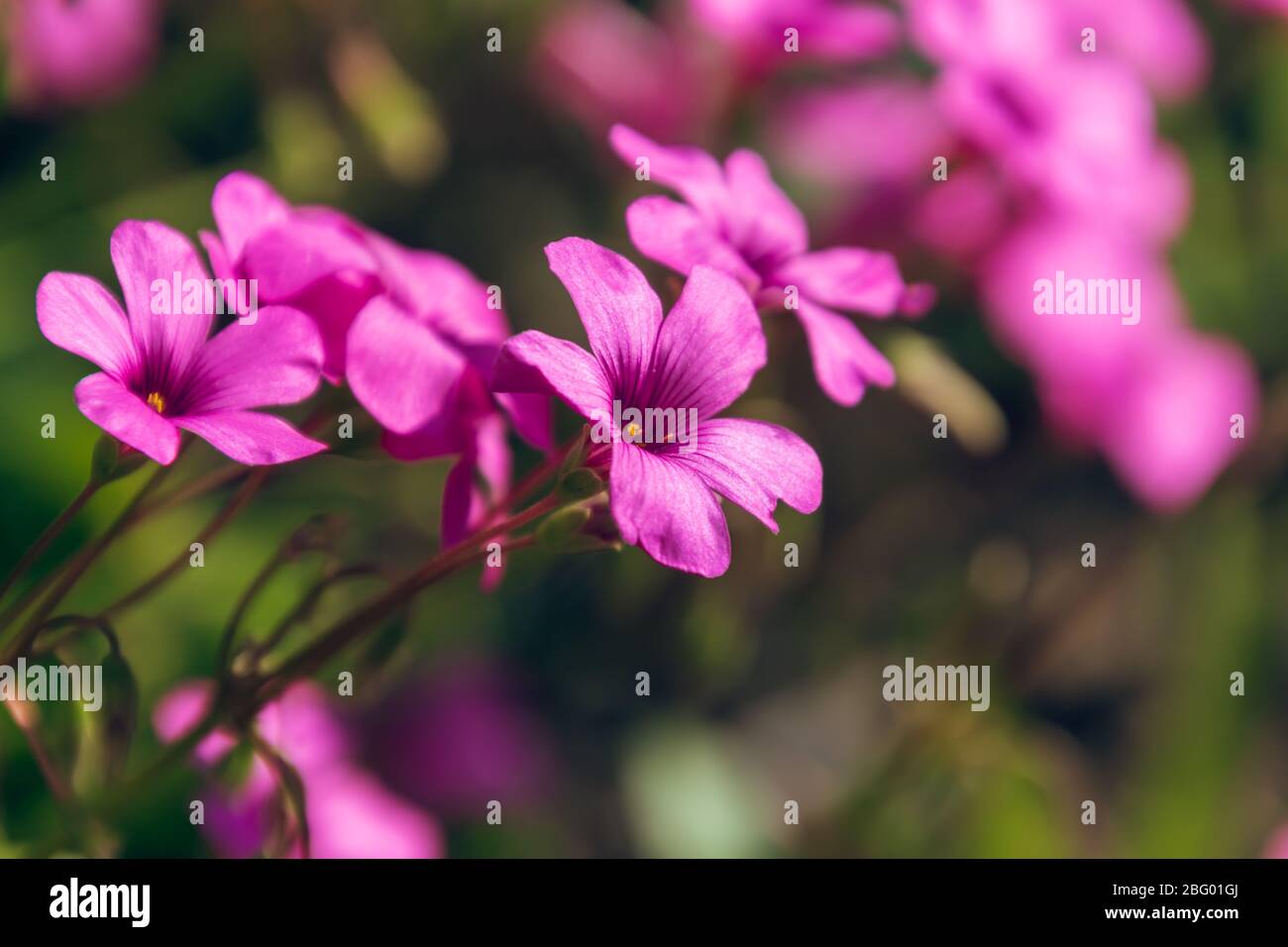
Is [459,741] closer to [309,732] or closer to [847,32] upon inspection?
[309,732]

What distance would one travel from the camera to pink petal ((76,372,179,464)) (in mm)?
464

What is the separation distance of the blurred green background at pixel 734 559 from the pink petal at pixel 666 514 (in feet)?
1.28

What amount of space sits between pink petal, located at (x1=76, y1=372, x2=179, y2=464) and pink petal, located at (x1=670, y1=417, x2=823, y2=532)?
0.64ft

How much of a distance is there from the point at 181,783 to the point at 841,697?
816 millimetres

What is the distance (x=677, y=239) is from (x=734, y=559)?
21.0 inches

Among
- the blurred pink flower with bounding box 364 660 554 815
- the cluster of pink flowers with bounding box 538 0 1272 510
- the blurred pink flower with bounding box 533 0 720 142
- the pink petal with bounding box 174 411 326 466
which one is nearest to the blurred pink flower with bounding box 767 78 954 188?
the cluster of pink flowers with bounding box 538 0 1272 510

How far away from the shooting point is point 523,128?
140 cm

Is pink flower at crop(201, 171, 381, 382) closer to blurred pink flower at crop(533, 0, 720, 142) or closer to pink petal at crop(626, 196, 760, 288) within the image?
pink petal at crop(626, 196, 760, 288)

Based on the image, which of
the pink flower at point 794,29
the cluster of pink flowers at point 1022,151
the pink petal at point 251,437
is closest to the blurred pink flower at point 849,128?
the cluster of pink flowers at point 1022,151

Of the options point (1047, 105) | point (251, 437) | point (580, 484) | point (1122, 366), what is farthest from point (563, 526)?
point (1122, 366)

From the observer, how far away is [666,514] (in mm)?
473

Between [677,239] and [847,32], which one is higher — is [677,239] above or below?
below

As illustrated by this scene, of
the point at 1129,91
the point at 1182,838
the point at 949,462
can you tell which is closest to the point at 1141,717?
the point at 1182,838
